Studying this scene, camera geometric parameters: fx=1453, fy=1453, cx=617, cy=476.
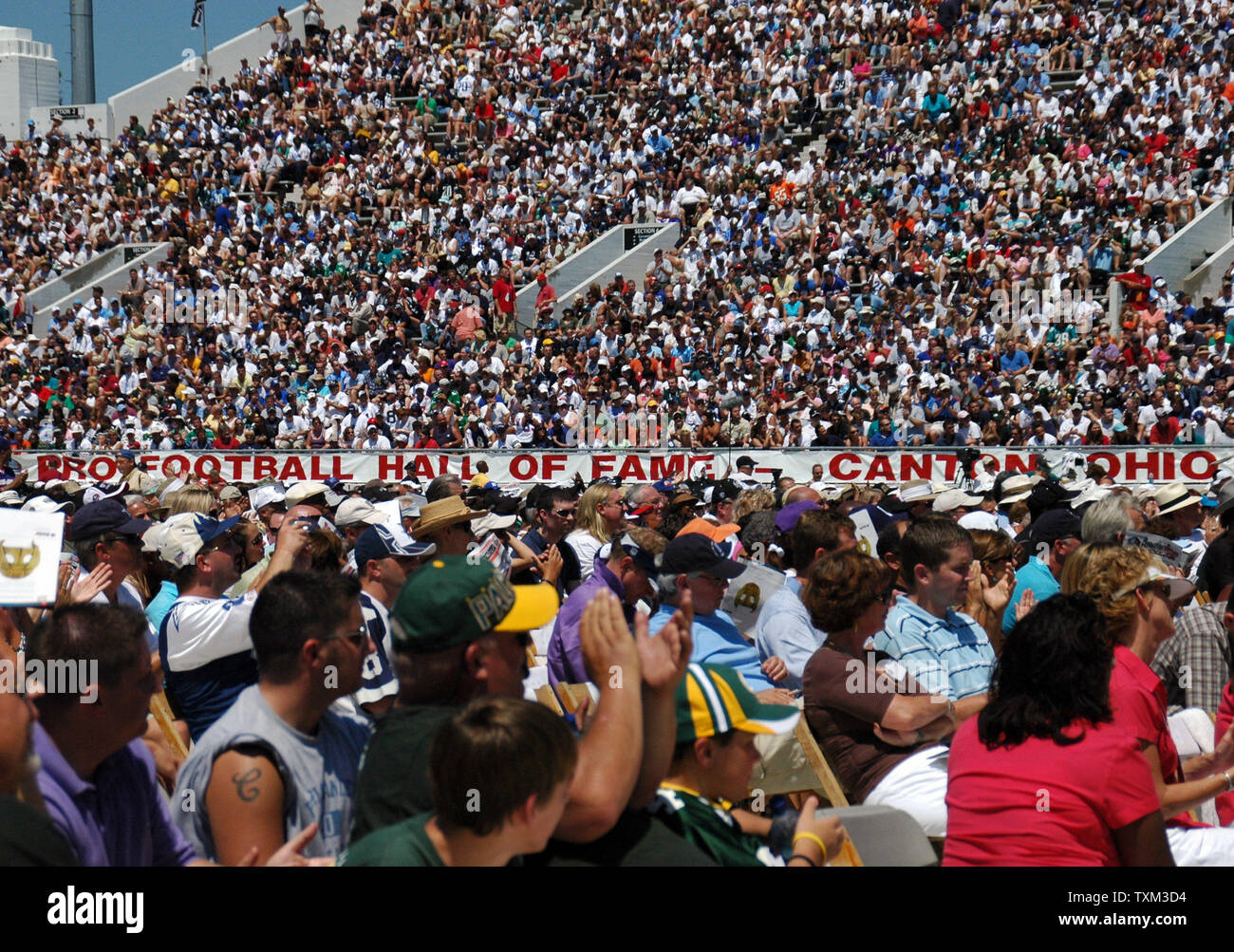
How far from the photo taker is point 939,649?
5.72 meters

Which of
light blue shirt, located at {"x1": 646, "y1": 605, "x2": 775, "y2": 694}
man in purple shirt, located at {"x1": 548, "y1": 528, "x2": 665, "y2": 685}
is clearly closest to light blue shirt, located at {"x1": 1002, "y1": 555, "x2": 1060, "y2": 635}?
light blue shirt, located at {"x1": 646, "y1": 605, "x2": 775, "y2": 694}

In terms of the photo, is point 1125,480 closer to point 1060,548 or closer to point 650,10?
point 1060,548

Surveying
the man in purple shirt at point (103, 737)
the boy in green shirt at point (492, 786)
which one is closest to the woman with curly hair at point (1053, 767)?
the boy in green shirt at point (492, 786)

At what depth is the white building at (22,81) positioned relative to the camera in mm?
47531

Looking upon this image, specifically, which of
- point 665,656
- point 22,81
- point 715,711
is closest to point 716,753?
point 715,711

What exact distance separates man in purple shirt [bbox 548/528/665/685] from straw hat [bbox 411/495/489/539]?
0.80 meters

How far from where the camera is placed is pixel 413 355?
26734 mm

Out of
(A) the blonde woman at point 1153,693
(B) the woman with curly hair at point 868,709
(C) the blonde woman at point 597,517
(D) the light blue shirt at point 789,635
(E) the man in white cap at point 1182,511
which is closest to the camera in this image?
(A) the blonde woman at point 1153,693

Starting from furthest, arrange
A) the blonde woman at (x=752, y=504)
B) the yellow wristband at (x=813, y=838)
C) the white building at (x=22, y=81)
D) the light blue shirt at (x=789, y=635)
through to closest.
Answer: the white building at (x=22, y=81) < the blonde woman at (x=752, y=504) < the light blue shirt at (x=789, y=635) < the yellow wristband at (x=813, y=838)

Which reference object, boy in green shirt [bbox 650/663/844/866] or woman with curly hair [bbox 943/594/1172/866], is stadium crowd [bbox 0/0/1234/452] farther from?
boy in green shirt [bbox 650/663/844/866]

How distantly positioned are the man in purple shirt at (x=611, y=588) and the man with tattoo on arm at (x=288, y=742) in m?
2.08

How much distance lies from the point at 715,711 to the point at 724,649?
247 cm

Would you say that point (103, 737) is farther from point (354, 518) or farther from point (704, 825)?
point (354, 518)

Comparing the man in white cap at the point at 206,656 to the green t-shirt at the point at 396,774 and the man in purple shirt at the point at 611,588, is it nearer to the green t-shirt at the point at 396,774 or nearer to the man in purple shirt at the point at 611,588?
the man in purple shirt at the point at 611,588
